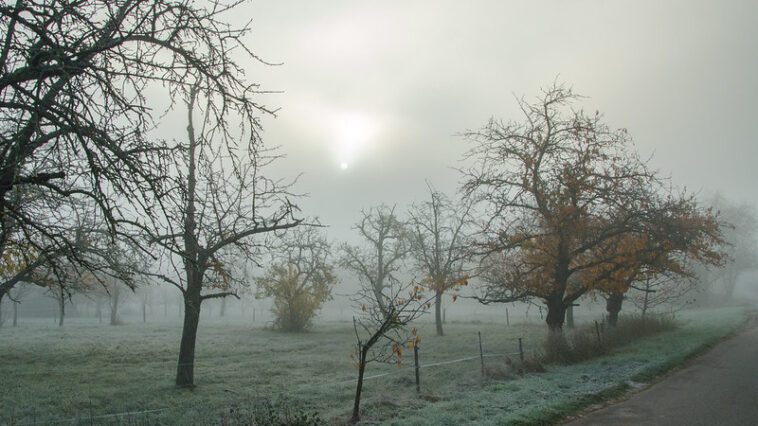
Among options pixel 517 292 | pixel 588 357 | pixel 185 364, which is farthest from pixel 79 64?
pixel 517 292

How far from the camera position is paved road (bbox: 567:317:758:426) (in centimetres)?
892

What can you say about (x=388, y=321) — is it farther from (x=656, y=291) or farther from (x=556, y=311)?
(x=656, y=291)

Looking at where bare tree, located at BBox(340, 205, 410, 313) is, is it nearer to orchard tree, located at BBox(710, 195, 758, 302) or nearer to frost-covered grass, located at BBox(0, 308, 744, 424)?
frost-covered grass, located at BBox(0, 308, 744, 424)

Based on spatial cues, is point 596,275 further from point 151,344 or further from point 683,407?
point 151,344

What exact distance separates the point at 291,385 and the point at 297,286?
2581 centimetres

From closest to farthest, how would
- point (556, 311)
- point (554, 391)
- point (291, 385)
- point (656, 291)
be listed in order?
point (554, 391) → point (291, 385) → point (556, 311) → point (656, 291)

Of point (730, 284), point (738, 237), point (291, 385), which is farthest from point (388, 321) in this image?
point (738, 237)

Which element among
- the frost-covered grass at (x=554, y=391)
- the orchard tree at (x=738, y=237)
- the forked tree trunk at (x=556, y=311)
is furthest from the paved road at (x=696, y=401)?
the orchard tree at (x=738, y=237)

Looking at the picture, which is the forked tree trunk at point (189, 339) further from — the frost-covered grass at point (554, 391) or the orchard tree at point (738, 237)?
the orchard tree at point (738, 237)

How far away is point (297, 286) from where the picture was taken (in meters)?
40.6

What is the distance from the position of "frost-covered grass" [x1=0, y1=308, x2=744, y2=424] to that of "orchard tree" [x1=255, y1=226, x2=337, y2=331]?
1464cm

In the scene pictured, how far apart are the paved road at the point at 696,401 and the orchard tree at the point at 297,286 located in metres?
28.3

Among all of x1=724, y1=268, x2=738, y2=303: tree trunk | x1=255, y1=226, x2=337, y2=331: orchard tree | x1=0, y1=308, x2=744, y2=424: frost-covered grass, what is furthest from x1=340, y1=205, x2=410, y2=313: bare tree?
x1=724, y1=268, x2=738, y2=303: tree trunk

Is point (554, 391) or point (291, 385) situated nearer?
point (554, 391)
